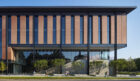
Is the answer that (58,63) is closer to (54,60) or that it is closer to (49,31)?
(54,60)

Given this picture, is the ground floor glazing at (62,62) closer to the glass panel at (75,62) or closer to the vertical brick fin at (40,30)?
the glass panel at (75,62)

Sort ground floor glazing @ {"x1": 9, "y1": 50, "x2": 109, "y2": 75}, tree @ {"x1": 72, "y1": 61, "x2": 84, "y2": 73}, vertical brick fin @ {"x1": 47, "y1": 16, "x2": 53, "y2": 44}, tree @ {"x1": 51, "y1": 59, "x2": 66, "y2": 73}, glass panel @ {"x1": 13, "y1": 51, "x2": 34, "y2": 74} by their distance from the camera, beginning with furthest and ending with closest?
glass panel @ {"x1": 13, "y1": 51, "x2": 34, "y2": 74} < ground floor glazing @ {"x1": 9, "y1": 50, "x2": 109, "y2": 75} < vertical brick fin @ {"x1": 47, "y1": 16, "x2": 53, "y2": 44} < tree @ {"x1": 72, "y1": 61, "x2": 84, "y2": 73} < tree @ {"x1": 51, "y1": 59, "x2": 66, "y2": 73}

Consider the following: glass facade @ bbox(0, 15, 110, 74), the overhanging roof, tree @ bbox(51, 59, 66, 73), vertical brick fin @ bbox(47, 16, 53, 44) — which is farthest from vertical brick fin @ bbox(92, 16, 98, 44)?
vertical brick fin @ bbox(47, 16, 53, 44)

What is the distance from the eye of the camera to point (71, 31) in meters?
48.1

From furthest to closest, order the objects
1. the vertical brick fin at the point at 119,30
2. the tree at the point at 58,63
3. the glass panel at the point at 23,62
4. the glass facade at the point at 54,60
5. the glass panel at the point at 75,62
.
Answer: the glass panel at the point at 23,62
the vertical brick fin at the point at 119,30
the glass facade at the point at 54,60
the glass panel at the point at 75,62
the tree at the point at 58,63

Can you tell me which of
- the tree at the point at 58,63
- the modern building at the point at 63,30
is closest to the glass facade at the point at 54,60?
the tree at the point at 58,63

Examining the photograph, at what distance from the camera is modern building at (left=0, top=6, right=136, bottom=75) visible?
156 feet

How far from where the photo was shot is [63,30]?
1901 inches

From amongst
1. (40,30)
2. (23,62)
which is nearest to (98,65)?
(40,30)

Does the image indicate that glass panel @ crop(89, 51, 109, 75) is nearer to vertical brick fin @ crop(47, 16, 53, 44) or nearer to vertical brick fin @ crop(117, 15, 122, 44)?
vertical brick fin @ crop(117, 15, 122, 44)

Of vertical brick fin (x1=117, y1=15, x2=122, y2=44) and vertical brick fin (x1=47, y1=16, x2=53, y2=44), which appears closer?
vertical brick fin (x1=47, y1=16, x2=53, y2=44)

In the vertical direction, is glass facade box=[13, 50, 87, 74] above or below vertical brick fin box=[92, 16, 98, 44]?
below

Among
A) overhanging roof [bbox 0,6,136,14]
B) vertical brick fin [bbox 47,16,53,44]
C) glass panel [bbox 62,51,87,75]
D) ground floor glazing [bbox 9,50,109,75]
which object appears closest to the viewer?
overhanging roof [bbox 0,6,136,14]

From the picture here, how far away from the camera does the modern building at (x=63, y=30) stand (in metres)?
47.6
